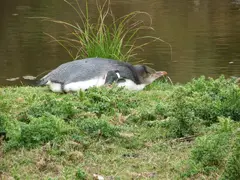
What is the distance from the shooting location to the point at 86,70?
7.64 meters

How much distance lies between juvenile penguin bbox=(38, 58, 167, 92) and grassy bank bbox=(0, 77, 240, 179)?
109 cm

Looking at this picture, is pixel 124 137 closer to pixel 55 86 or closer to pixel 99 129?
pixel 99 129

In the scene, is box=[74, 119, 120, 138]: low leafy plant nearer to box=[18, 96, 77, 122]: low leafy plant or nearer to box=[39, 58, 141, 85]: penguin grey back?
box=[18, 96, 77, 122]: low leafy plant

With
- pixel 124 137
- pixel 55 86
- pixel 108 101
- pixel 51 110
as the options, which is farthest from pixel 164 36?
pixel 124 137

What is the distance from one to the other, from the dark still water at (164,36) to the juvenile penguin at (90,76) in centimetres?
315

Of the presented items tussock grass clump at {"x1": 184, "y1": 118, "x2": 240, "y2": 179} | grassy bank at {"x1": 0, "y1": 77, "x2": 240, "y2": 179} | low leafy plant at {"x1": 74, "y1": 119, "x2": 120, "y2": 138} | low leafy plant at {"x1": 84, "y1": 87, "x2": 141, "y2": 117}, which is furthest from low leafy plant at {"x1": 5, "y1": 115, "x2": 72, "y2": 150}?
tussock grass clump at {"x1": 184, "y1": 118, "x2": 240, "y2": 179}

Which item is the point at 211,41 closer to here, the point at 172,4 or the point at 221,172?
the point at 172,4

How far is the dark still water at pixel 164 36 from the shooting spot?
1228 centimetres

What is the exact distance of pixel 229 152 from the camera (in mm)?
4426

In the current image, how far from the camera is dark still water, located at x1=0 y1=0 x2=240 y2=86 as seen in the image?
1228 cm

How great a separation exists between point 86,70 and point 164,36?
8163 mm

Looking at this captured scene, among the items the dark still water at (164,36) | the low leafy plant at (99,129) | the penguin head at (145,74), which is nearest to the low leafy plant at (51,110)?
the low leafy plant at (99,129)

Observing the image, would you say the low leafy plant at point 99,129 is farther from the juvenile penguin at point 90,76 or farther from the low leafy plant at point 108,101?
the juvenile penguin at point 90,76

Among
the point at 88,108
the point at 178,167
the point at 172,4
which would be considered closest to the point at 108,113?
the point at 88,108
